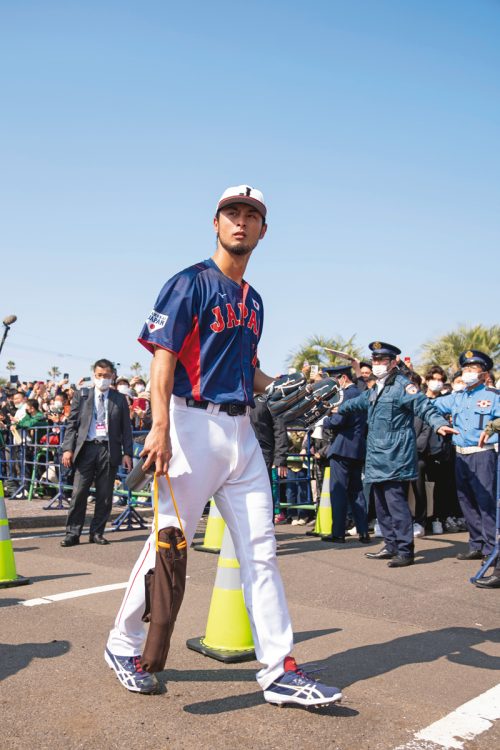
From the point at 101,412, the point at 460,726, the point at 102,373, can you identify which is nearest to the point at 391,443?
the point at 101,412

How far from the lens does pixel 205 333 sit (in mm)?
3949

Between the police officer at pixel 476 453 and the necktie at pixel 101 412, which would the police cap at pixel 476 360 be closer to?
the police officer at pixel 476 453

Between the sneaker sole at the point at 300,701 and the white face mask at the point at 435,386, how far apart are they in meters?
8.28

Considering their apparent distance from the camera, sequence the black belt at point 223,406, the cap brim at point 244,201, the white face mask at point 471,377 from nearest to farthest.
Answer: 1. the black belt at point 223,406
2. the cap brim at point 244,201
3. the white face mask at point 471,377

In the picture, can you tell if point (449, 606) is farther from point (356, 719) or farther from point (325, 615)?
point (356, 719)

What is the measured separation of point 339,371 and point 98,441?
318 cm

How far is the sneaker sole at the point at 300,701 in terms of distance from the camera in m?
3.63

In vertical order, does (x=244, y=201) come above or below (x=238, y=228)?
above

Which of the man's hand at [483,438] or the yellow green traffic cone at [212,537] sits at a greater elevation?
the man's hand at [483,438]

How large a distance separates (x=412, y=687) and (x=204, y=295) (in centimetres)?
227

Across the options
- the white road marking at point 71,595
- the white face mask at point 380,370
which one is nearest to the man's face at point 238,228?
the white road marking at point 71,595

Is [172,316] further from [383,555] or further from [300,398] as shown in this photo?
[383,555]

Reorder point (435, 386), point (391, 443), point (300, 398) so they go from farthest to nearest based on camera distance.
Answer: point (435, 386) → point (391, 443) → point (300, 398)

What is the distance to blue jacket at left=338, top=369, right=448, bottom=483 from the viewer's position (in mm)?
8508
